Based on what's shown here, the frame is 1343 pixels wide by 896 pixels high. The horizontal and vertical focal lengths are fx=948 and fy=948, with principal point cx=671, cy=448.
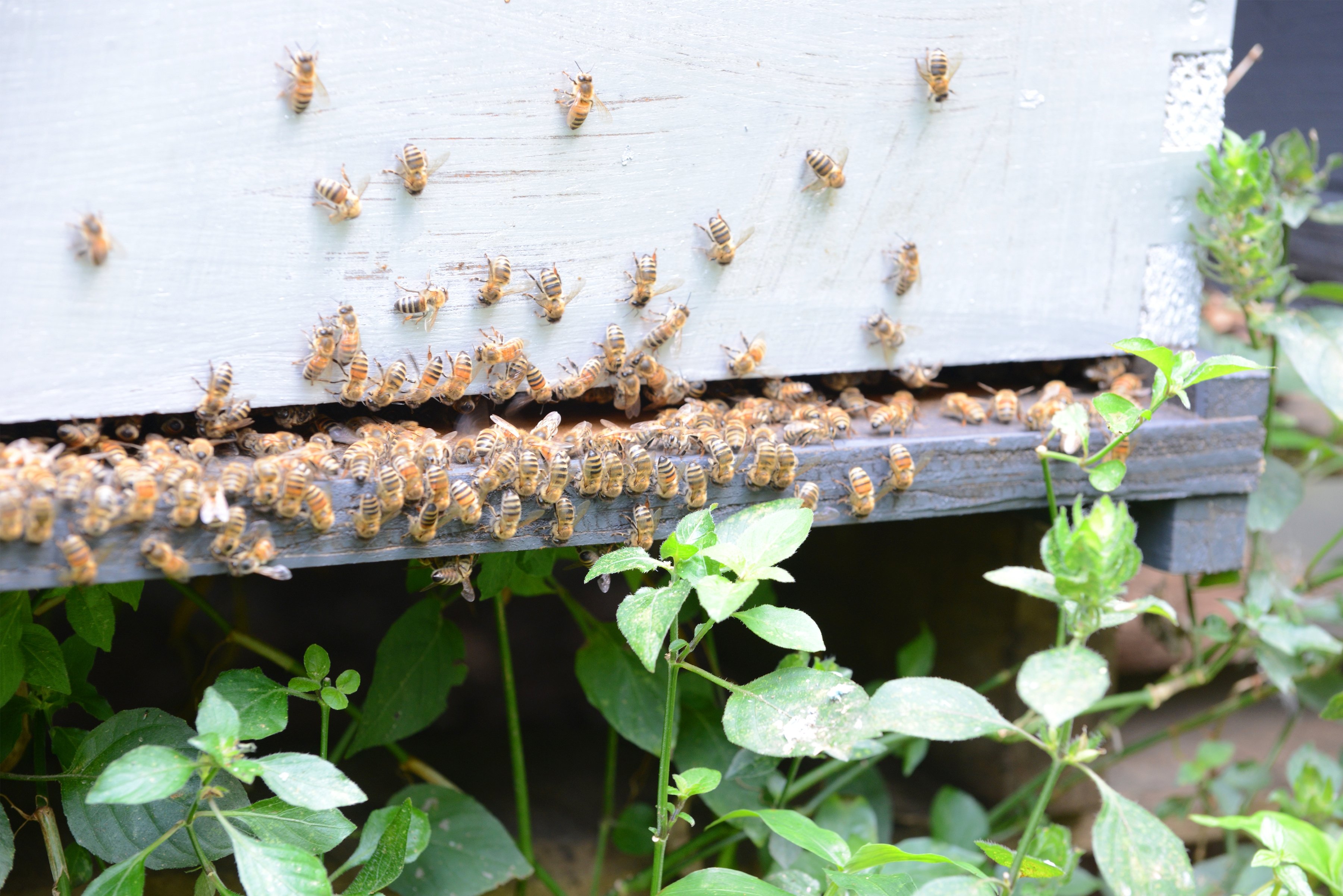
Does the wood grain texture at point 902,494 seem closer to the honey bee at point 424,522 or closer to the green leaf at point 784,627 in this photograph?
the honey bee at point 424,522

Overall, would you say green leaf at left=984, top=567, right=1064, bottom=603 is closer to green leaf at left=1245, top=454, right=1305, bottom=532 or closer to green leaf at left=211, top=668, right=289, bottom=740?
green leaf at left=211, top=668, right=289, bottom=740

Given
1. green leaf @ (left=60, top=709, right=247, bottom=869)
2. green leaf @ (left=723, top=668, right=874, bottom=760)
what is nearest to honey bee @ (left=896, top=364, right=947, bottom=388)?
green leaf @ (left=723, top=668, right=874, bottom=760)

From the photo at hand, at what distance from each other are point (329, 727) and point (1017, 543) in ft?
7.20

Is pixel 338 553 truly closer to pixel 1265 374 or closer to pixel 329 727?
pixel 329 727

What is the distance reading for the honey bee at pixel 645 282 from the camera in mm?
2033

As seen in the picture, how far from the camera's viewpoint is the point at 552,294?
198 centimetres

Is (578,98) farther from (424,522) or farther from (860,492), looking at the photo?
(860,492)

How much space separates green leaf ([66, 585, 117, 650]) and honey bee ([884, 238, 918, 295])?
1794 mm

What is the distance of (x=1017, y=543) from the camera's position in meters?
2.89

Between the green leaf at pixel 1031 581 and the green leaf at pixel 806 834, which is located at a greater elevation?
the green leaf at pixel 1031 581

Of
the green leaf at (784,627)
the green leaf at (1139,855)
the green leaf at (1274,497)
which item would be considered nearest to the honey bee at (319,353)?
the green leaf at (784,627)

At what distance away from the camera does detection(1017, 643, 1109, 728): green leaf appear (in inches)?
54.2

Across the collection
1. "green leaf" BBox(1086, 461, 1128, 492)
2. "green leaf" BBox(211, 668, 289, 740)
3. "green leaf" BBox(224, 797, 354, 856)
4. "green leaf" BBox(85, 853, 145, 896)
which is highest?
"green leaf" BBox(1086, 461, 1128, 492)

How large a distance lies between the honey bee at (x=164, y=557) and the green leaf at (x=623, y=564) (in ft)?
2.24
